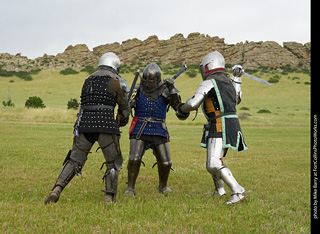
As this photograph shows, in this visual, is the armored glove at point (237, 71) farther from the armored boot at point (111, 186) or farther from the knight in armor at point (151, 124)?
the armored boot at point (111, 186)

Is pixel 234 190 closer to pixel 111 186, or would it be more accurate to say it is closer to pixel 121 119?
pixel 111 186

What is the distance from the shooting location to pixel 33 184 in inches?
259

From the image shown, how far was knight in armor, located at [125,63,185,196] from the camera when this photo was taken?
19.9ft

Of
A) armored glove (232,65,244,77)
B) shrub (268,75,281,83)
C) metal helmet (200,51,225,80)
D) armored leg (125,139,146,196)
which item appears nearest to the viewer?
metal helmet (200,51,225,80)

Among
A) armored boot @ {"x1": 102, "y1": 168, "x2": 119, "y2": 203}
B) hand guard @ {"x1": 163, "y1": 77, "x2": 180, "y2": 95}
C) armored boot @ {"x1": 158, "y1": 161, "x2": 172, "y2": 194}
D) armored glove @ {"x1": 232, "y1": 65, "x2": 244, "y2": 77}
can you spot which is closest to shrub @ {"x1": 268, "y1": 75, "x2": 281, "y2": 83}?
armored glove @ {"x1": 232, "y1": 65, "x2": 244, "y2": 77}

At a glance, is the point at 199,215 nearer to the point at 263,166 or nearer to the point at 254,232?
the point at 254,232

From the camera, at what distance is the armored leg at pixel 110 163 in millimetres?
5211

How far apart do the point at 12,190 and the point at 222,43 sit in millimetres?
141037

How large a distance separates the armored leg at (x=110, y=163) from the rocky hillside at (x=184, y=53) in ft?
346

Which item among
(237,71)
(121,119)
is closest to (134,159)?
(121,119)

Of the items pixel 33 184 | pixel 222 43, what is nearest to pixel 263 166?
pixel 33 184

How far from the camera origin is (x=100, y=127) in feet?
17.1

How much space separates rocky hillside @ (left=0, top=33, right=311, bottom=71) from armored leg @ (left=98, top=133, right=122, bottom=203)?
105 metres

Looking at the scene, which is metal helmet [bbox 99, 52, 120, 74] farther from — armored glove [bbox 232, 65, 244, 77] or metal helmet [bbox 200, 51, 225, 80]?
armored glove [bbox 232, 65, 244, 77]
